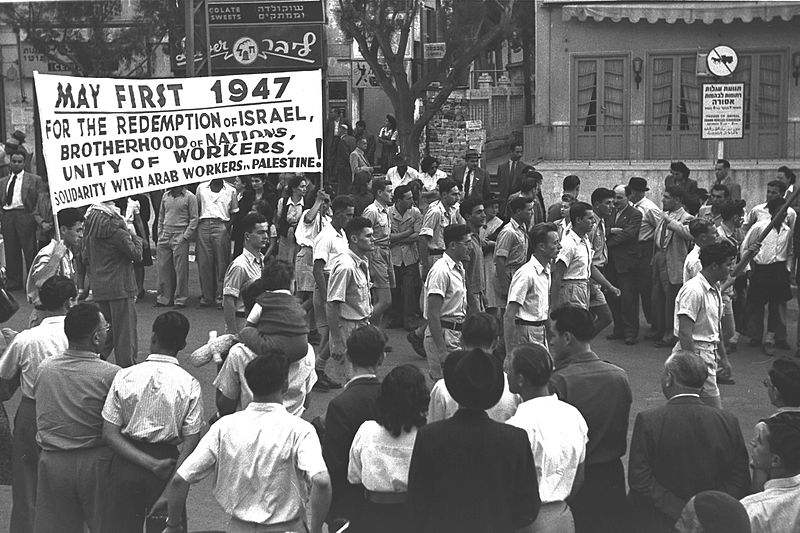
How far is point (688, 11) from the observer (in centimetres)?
2364

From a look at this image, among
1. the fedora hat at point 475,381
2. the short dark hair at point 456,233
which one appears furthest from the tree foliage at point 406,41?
the fedora hat at point 475,381

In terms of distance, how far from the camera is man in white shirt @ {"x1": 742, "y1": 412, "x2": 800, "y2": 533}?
4.93 m

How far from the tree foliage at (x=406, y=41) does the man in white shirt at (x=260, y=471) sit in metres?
22.8

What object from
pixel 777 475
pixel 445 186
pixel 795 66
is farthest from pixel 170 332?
pixel 795 66

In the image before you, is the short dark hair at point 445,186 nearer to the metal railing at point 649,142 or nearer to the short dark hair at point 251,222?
the short dark hair at point 251,222

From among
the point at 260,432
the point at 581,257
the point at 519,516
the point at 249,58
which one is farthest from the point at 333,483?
Result: the point at 249,58

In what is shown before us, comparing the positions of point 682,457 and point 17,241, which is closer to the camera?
point 682,457

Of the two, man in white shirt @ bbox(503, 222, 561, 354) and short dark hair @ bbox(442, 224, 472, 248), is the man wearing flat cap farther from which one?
short dark hair @ bbox(442, 224, 472, 248)

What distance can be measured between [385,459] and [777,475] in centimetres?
173

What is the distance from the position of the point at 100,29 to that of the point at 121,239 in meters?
22.3

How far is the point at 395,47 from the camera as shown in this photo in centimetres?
3300

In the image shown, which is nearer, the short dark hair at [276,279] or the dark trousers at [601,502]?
the dark trousers at [601,502]

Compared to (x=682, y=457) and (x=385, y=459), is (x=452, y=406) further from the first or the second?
(x=682, y=457)

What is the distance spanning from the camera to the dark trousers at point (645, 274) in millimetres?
14133
